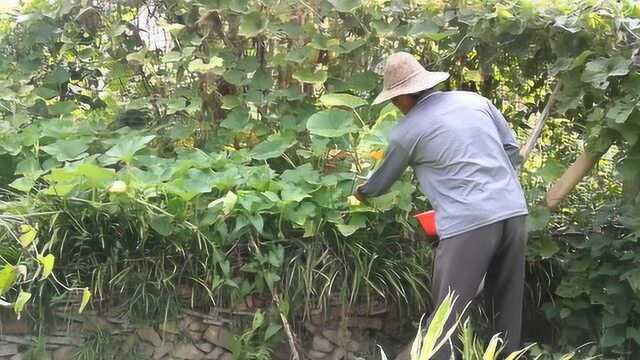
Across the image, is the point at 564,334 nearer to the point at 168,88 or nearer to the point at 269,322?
the point at 269,322

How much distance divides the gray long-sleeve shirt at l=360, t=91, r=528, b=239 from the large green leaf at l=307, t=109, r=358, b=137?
654mm

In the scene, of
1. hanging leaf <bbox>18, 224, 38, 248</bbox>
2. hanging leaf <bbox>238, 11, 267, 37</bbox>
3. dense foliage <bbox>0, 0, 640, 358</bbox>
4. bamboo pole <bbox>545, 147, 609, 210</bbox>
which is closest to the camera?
hanging leaf <bbox>18, 224, 38, 248</bbox>

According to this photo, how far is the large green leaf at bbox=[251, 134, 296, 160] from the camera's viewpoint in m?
4.17

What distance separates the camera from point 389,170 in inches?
132

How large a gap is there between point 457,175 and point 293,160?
133cm

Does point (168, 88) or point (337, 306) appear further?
point (168, 88)

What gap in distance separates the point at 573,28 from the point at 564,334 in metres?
1.47

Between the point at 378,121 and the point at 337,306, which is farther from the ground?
the point at 378,121

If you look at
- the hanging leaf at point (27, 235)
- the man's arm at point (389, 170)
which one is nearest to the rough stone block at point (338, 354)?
the man's arm at point (389, 170)

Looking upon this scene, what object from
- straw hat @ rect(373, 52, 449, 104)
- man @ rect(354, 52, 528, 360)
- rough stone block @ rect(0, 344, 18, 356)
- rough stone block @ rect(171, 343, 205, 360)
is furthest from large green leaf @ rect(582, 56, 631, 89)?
rough stone block @ rect(0, 344, 18, 356)

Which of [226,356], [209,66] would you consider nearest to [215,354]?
[226,356]

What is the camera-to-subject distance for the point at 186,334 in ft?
12.8

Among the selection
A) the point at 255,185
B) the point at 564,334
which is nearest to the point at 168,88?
the point at 255,185

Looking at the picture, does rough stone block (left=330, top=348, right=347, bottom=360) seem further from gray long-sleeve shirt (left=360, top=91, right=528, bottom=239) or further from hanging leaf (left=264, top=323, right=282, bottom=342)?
gray long-sleeve shirt (left=360, top=91, right=528, bottom=239)
